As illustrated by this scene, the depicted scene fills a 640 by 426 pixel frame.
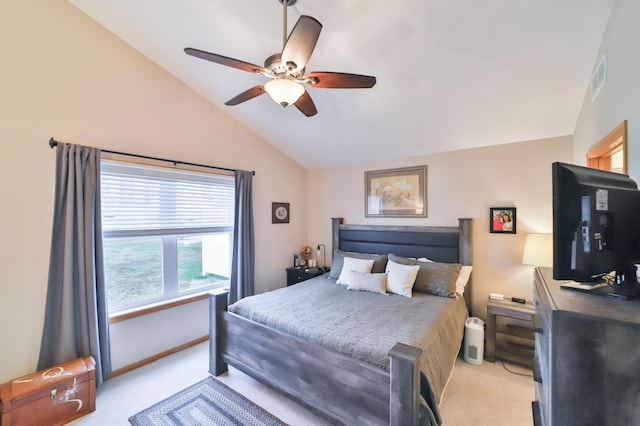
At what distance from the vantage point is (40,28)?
7.23ft

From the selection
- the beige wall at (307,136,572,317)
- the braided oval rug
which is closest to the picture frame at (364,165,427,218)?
the beige wall at (307,136,572,317)

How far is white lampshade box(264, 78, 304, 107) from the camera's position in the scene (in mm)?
1644

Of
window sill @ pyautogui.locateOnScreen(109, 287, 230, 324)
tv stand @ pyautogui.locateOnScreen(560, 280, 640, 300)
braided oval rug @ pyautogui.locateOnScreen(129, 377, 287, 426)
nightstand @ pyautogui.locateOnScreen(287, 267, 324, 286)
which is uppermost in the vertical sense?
tv stand @ pyautogui.locateOnScreen(560, 280, 640, 300)

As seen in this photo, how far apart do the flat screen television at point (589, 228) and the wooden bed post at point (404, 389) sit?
0.81m

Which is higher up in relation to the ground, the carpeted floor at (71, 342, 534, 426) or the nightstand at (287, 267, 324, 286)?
the nightstand at (287, 267, 324, 286)

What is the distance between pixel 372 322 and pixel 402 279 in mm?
920

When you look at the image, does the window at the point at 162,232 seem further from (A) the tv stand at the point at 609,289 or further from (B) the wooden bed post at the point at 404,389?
(A) the tv stand at the point at 609,289

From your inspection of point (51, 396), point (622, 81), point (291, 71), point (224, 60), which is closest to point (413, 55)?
point (291, 71)

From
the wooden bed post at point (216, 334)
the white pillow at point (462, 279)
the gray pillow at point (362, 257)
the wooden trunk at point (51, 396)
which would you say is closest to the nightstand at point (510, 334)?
the white pillow at point (462, 279)

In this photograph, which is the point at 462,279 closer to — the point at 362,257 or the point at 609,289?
the point at 362,257

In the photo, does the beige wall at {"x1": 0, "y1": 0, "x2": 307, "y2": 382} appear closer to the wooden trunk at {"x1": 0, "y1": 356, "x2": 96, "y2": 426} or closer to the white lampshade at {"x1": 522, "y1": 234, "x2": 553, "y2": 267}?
the wooden trunk at {"x1": 0, "y1": 356, "x2": 96, "y2": 426}

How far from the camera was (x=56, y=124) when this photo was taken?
227 centimetres

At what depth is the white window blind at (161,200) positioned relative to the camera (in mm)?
2578

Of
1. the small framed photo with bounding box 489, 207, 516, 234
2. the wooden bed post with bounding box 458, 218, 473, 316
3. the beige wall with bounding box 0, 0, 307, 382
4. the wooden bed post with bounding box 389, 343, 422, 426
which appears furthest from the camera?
the wooden bed post with bounding box 458, 218, 473, 316
